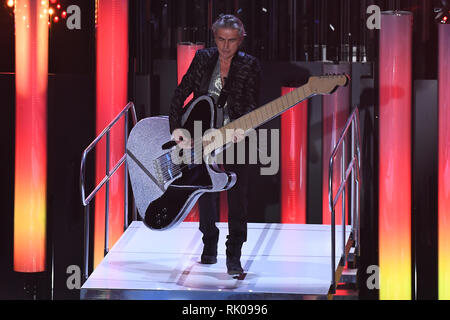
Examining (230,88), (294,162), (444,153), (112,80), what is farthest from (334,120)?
(230,88)

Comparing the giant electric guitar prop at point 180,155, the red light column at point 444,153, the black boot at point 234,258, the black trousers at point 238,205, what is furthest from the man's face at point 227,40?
the red light column at point 444,153

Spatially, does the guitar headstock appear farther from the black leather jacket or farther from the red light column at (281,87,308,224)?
the red light column at (281,87,308,224)

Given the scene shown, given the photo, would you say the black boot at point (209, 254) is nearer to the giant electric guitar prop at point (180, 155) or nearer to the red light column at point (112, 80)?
the giant electric guitar prop at point (180, 155)

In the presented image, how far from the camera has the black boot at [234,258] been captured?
5.14 m

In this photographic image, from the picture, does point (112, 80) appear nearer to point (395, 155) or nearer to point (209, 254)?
point (209, 254)

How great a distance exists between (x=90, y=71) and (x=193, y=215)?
1270mm

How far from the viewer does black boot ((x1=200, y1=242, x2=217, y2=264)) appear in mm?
5422

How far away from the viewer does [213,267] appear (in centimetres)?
539

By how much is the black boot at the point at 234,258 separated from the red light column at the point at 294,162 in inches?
58.8

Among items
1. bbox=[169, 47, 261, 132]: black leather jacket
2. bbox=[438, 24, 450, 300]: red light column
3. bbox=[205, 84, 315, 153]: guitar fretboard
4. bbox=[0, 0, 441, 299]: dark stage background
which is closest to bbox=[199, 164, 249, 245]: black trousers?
bbox=[205, 84, 315, 153]: guitar fretboard

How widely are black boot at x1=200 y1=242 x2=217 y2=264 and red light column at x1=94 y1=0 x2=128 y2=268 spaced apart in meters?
1.18

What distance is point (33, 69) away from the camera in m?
6.23
